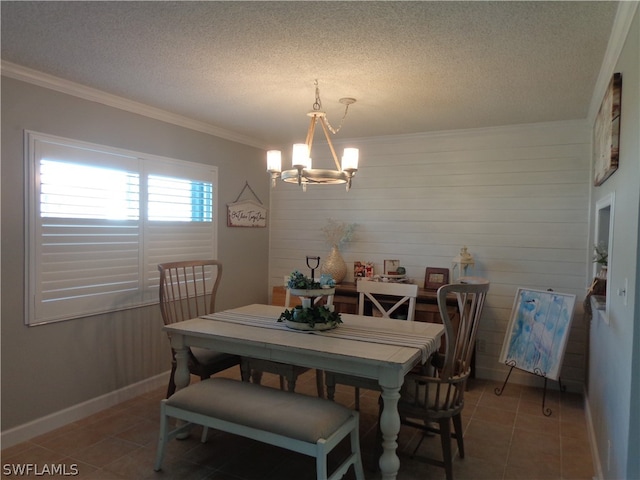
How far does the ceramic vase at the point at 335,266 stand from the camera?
455 cm

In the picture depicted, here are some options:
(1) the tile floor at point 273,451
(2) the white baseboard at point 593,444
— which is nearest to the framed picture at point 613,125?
(2) the white baseboard at point 593,444

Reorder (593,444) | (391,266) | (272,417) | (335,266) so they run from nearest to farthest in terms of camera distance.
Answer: (272,417)
(593,444)
(391,266)
(335,266)

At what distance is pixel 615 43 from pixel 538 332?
91.6 inches

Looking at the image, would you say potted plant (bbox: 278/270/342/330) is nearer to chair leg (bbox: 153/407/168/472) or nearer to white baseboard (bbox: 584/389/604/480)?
chair leg (bbox: 153/407/168/472)

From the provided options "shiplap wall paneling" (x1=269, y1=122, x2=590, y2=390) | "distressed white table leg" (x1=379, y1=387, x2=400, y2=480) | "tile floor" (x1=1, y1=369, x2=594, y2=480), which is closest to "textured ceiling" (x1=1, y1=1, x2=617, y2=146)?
"shiplap wall paneling" (x1=269, y1=122, x2=590, y2=390)

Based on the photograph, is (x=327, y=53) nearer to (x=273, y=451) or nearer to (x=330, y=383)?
(x=330, y=383)

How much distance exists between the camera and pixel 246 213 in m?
4.72

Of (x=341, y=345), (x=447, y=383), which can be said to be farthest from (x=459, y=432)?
(x=341, y=345)

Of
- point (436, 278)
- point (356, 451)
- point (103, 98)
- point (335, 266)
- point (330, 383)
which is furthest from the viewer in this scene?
point (335, 266)

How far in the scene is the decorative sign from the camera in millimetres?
4496

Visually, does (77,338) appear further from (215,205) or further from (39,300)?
(215,205)

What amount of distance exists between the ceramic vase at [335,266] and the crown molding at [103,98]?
159cm

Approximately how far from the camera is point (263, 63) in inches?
99.1

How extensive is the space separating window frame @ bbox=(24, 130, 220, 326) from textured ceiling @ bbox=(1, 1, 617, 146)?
455 mm
